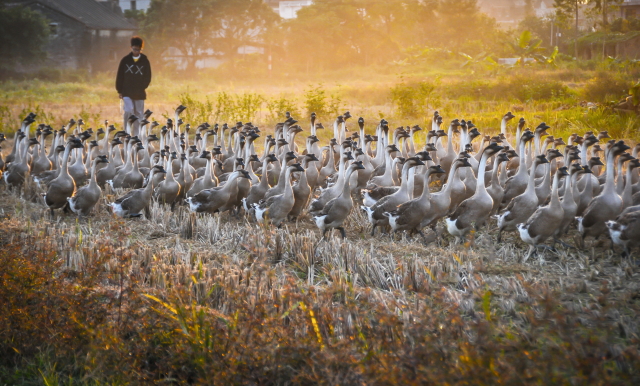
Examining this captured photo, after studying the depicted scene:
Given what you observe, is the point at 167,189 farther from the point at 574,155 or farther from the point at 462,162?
the point at 574,155

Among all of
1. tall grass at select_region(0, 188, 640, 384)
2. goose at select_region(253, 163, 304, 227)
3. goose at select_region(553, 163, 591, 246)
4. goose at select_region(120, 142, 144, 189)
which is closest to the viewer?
tall grass at select_region(0, 188, 640, 384)

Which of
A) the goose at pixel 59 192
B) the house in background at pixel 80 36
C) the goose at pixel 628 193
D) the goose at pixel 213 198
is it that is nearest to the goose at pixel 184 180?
the goose at pixel 213 198

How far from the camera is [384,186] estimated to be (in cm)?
1066

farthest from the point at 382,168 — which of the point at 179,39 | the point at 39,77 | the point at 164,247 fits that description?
the point at 179,39

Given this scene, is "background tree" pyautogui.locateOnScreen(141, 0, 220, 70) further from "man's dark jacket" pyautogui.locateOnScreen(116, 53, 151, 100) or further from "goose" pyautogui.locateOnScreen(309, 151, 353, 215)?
"goose" pyautogui.locateOnScreen(309, 151, 353, 215)

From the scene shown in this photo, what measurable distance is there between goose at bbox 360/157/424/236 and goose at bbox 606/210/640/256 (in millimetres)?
2762

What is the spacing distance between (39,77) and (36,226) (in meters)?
35.5

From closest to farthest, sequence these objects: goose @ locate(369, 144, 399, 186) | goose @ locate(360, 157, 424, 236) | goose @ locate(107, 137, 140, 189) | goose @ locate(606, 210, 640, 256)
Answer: goose @ locate(606, 210, 640, 256), goose @ locate(360, 157, 424, 236), goose @ locate(369, 144, 399, 186), goose @ locate(107, 137, 140, 189)

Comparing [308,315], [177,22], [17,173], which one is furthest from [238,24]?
[308,315]

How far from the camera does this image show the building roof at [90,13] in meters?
41.6

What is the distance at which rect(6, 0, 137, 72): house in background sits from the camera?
136 feet

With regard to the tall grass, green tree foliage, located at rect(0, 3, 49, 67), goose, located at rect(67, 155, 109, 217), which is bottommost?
the tall grass

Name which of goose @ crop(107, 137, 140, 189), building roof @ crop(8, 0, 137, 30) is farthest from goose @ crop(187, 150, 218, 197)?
building roof @ crop(8, 0, 137, 30)

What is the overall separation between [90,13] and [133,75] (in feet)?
113
